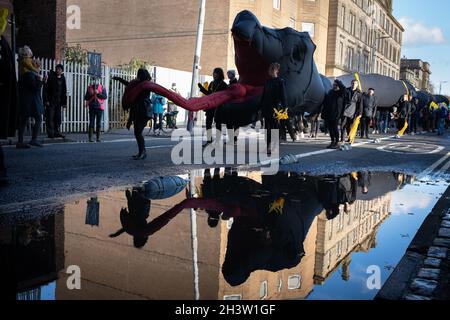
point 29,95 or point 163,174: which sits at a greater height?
point 29,95

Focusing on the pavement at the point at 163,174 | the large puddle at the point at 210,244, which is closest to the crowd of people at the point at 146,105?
the pavement at the point at 163,174

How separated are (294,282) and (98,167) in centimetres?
519

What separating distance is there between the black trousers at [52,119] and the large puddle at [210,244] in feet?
23.5

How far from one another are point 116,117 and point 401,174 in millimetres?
13816

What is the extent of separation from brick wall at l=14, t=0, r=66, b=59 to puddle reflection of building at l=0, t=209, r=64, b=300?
15.4m

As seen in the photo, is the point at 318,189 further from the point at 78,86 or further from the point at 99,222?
the point at 78,86

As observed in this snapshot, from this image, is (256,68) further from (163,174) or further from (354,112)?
(354,112)

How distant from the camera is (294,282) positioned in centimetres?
296

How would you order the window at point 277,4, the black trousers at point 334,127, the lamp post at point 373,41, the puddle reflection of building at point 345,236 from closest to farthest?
the puddle reflection of building at point 345,236, the black trousers at point 334,127, the window at point 277,4, the lamp post at point 373,41

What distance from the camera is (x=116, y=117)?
19.6 m

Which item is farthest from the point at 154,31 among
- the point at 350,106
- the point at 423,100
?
the point at 350,106

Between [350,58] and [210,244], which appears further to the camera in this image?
[350,58]

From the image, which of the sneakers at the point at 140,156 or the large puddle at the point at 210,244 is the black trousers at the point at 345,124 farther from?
the large puddle at the point at 210,244

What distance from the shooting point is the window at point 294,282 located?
2890 mm
